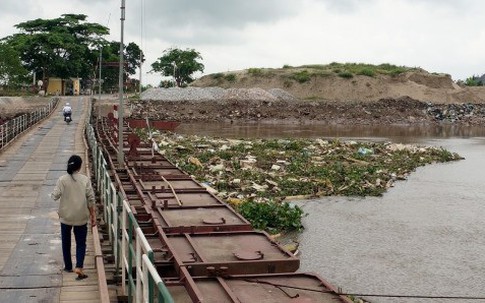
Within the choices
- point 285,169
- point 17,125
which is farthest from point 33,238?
point 17,125

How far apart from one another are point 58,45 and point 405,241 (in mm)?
62368

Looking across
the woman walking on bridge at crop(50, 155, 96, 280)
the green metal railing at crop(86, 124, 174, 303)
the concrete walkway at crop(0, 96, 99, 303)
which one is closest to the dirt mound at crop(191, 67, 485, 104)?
the concrete walkway at crop(0, 96, 99, 303)

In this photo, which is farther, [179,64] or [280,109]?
[179,64]

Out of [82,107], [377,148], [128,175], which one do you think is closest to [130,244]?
[128,175]

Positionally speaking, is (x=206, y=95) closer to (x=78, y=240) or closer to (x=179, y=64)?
(x=179, y=64)

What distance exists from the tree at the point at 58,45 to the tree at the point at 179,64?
21.8 m

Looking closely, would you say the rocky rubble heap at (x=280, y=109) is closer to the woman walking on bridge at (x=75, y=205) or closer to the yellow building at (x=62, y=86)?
the yellow building at (x=62, y=86)

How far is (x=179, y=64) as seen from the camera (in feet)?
332

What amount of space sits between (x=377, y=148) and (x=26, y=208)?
24775mm

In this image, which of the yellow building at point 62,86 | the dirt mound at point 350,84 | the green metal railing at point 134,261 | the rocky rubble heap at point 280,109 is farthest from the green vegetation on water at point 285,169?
the dirt mound at point 350,84

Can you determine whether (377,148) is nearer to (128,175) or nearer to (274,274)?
(128,175)

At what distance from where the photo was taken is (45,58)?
70.6 m

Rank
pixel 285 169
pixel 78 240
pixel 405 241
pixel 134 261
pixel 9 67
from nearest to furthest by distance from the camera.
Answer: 1. pixel 134 261
2. pixel 78 240
3. pixel 405 241
4. pixel 285 169
5. pixel 9 67

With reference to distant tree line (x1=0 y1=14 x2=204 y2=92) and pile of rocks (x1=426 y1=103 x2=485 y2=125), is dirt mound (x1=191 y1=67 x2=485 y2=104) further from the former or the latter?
distant tree line (x1=0 y1=14 x2=204 y2=92)
